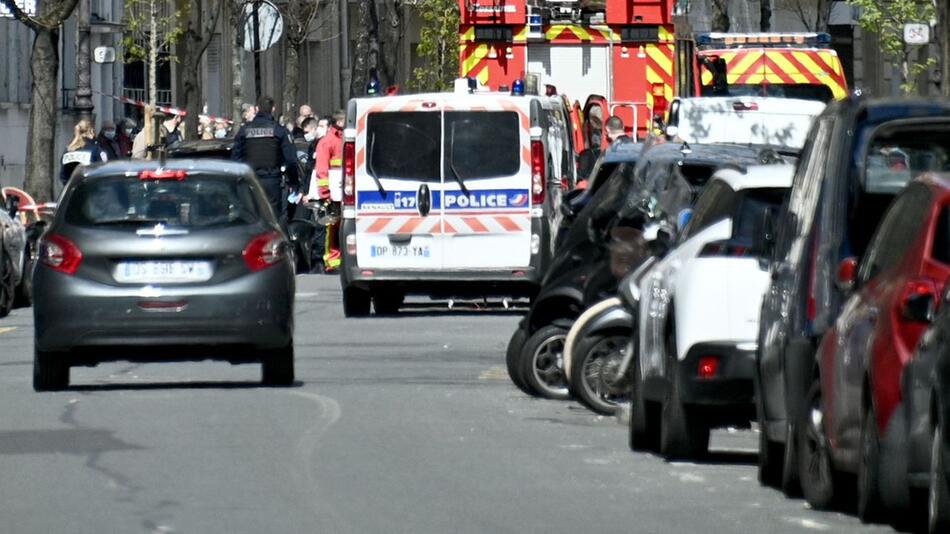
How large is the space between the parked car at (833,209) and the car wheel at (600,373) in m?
3.54

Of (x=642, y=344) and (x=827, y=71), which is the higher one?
(x=827, y=71)

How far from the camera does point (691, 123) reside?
2662cm

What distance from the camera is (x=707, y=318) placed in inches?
476

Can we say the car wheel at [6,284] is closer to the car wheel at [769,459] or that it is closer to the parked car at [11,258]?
the parked car at [11,258]

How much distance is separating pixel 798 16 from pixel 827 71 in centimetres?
4178

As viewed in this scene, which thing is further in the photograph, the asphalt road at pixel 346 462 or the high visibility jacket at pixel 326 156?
the high visibility jacket at pixel 326 156

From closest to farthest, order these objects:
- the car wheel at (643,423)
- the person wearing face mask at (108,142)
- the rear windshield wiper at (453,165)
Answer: the car wheel at (643,423), the rear windshield wiper at (453,165), the person wearing face mask at (108,142)

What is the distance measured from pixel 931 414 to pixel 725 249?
132 inches

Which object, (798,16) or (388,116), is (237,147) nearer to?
(388,116)

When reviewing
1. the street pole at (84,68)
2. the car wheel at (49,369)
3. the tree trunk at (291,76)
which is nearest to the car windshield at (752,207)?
the car wheel at (49,369)

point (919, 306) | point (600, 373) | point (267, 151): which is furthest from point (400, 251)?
point (919, 306)

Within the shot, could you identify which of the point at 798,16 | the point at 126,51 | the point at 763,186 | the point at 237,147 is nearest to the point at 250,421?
the point at 763,186

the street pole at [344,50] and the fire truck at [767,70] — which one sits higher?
the street pole at [344,50]

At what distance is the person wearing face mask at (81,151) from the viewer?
1211 inches
